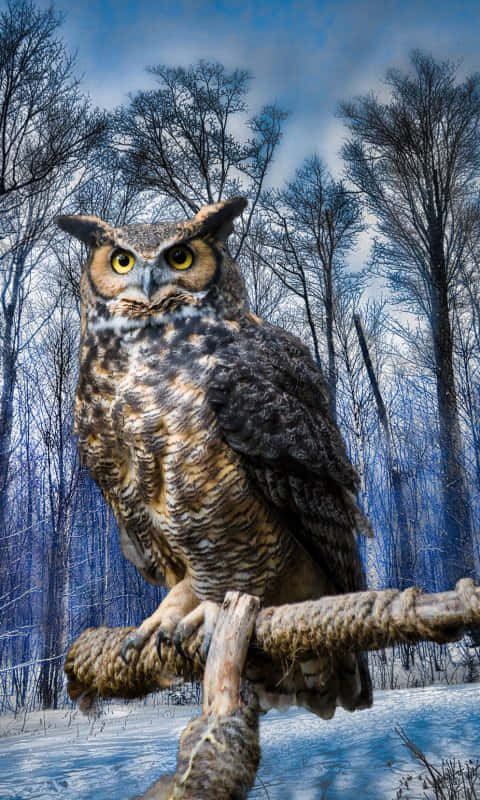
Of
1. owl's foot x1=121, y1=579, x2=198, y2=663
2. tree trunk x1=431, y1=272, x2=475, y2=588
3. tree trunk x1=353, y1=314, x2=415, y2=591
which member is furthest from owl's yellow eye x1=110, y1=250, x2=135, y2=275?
tree trunk x1=353, y1=314, x2=415, y2=591

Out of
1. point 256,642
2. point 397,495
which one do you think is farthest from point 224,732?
point 397,495

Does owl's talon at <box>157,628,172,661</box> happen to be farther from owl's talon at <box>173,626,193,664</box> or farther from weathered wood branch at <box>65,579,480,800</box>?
weathered wood branch at <box>65,579,480,800</box>

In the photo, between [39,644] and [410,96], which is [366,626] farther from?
[410,96]

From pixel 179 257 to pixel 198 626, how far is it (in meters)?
0.74

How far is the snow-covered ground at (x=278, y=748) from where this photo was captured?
3035 millimetres

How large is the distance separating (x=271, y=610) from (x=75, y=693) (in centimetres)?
54

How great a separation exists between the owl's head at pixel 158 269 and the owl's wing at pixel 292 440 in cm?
13

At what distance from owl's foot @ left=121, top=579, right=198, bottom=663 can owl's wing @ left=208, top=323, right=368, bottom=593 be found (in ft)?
0.91

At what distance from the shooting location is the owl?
48.3 inches

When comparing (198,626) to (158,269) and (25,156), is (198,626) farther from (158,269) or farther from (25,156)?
(25,156)

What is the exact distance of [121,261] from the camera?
134cm

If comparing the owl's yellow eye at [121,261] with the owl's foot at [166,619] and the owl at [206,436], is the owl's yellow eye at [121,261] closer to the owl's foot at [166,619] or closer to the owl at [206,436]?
the owl at [206,436]

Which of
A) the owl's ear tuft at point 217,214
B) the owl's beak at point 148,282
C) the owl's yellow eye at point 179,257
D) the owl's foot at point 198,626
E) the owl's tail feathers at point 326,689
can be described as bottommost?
the owl's tail feathers at point 326,689

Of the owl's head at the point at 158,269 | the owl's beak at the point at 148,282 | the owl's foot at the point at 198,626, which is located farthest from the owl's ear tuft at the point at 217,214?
the owl's foot at the point at 198,626
